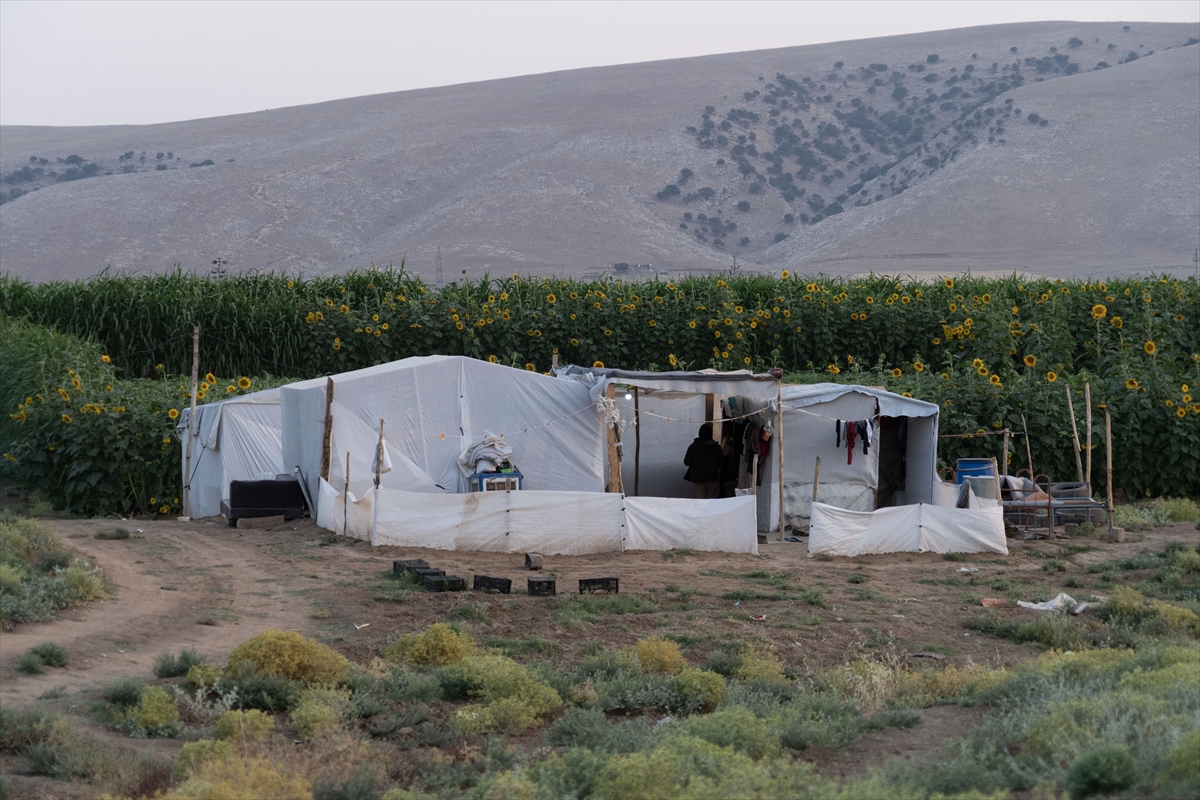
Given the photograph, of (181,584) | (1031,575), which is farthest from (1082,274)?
(181,584)

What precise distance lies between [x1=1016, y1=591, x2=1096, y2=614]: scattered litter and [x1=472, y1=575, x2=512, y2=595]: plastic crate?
5.40 m

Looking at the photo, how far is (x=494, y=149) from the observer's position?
114m

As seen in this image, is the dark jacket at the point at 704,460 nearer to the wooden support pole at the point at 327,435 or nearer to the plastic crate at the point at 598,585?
the wooden support pole at the point at 327,435

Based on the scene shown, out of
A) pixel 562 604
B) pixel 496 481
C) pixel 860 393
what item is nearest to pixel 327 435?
pixel 496 481

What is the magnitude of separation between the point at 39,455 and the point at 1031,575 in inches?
607

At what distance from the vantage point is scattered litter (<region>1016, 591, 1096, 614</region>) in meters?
12.1

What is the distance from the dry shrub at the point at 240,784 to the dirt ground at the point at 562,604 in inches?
51.6

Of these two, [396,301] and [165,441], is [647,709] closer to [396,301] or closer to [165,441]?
[165,441]

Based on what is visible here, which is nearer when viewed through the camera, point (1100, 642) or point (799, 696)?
point (799, 696)

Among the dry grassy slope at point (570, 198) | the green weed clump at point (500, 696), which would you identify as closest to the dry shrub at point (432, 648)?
the green weed clump at point (500, 696)

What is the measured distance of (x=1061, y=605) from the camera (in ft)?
40.2

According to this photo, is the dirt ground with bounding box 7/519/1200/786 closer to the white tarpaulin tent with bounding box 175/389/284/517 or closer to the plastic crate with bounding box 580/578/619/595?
the plastic crate with bounding box 580/578/619/595

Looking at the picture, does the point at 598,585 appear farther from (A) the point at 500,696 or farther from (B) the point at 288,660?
(B) the point at 288,660

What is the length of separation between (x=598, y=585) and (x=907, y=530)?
17.6 ft
